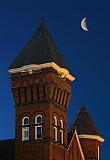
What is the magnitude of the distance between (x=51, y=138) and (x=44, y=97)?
3.91 metres

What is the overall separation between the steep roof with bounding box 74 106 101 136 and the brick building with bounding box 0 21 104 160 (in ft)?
17.8

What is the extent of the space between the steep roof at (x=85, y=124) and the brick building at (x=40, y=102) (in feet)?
17.8

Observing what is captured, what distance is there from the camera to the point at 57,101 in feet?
195

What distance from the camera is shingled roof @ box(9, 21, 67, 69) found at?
59.2m

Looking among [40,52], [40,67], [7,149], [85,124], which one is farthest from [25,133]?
[85,124]

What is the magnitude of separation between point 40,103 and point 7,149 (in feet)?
22.4

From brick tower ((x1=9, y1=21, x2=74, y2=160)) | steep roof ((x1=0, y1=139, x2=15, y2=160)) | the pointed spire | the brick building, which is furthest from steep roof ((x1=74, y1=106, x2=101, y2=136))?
the pointed spire

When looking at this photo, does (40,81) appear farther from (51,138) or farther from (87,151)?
(87,151)

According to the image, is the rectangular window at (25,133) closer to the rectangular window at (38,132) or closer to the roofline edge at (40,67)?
the rectangular window at (38,132)

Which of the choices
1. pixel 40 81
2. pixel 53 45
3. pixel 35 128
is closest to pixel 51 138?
pixel 35 128

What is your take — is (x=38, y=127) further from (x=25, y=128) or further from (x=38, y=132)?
(x=25, y=128)

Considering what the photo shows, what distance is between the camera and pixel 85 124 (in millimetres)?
68312

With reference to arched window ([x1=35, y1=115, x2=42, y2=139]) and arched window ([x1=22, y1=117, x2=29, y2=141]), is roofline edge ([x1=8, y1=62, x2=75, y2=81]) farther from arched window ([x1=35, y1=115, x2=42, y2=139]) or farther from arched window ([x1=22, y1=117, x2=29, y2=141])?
arched window ([x1=22, y1=117, x2=29, y2=141])

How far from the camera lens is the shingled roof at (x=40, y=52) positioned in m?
59.2
